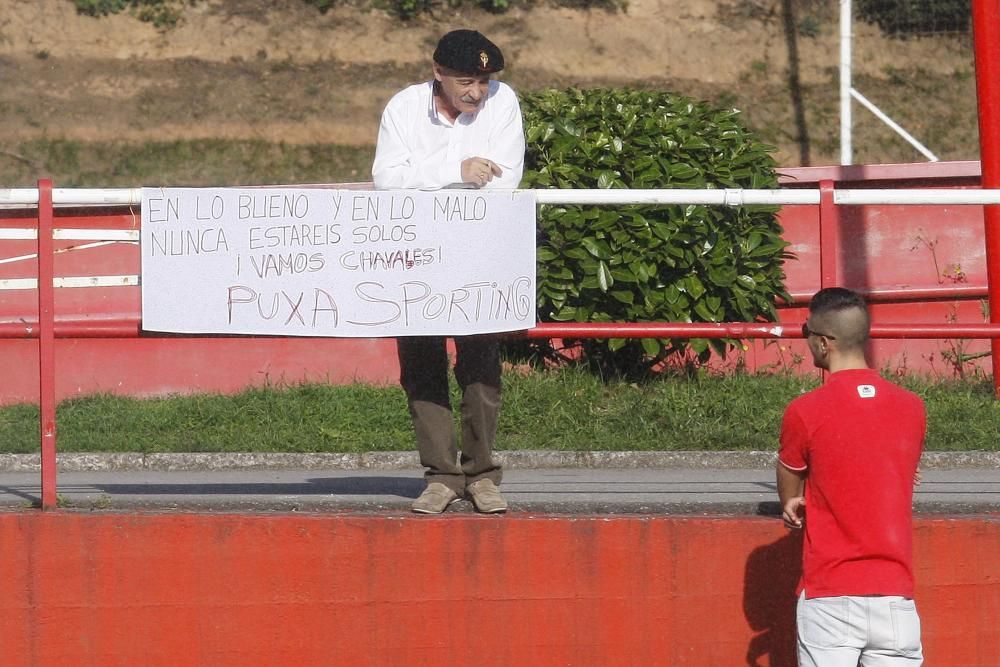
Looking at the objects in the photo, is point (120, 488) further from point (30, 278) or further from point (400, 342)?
point (30, 278)

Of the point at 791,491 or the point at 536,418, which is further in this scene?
the point at 536,418

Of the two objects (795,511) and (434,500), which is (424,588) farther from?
(795,511)

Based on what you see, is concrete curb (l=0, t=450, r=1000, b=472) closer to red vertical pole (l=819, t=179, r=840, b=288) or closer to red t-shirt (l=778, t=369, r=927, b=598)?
red vertical pole (l=819, t=179, r=840, b=288)

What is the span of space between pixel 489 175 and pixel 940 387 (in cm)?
525

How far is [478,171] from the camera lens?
5.11m

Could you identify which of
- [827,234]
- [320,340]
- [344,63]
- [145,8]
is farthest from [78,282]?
[145,8]

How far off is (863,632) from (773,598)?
0.85 m

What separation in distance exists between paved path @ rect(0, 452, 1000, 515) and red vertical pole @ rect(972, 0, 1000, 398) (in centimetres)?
189

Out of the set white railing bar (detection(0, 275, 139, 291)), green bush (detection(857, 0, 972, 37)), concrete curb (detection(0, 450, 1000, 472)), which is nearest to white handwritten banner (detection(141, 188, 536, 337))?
concrete curb (detection(0, 450, 1000, 472))

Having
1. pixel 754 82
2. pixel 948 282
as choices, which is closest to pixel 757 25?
pixel 754 82

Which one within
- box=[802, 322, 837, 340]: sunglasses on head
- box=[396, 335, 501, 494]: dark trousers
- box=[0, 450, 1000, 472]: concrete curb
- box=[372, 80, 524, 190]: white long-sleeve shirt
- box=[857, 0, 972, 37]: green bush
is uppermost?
box=[857, 0, 972, 37]: green bush

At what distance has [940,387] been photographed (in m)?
9.50

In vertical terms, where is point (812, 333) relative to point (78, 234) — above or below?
below

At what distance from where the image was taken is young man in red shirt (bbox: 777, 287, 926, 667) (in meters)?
4.01
